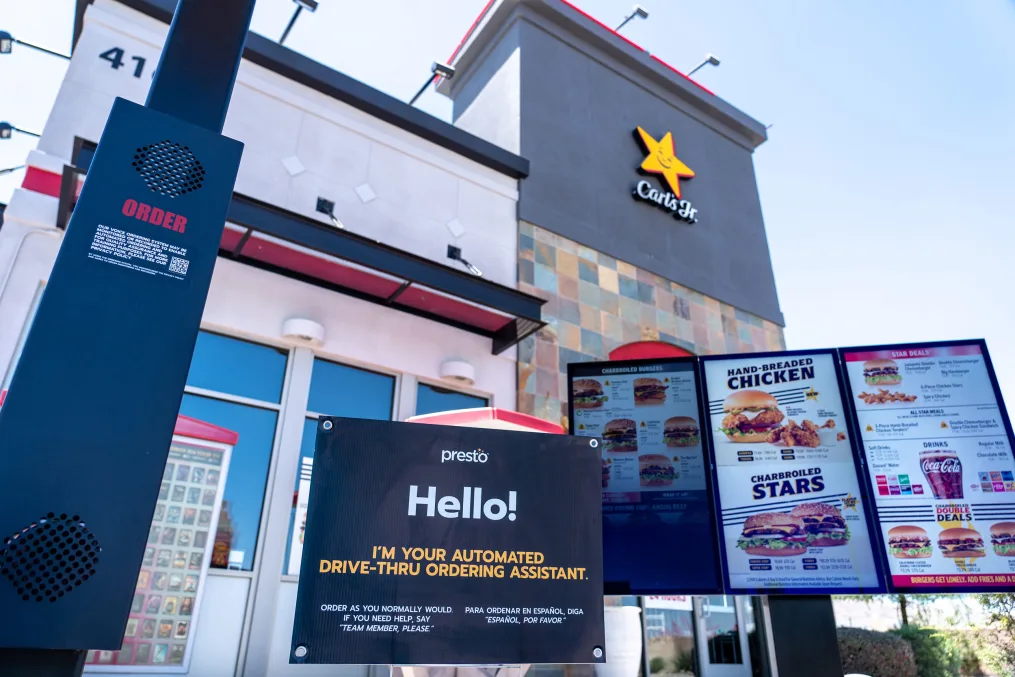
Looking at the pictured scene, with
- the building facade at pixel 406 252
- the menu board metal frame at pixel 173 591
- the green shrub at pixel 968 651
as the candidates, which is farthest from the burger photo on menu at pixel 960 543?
the green shrub at pixel 968 651

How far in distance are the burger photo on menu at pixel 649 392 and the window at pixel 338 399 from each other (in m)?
3.63

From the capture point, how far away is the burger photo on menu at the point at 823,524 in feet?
9.96

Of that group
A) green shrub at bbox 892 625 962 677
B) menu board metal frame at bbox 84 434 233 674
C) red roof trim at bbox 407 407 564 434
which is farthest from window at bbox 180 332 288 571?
green shrub at bbox 892 625 962 677

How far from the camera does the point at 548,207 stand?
9.08 meters

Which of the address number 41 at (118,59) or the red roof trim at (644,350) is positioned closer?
the address number 41 at (118,59)

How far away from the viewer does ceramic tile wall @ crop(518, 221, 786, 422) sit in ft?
26.3

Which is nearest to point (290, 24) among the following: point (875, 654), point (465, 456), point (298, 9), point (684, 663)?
point (298, 9)

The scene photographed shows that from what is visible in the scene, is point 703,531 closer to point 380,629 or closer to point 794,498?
point 794,498

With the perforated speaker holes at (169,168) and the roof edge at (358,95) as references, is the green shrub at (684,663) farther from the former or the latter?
the perforated speaker holes at (169,168)

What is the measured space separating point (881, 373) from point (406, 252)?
431cm

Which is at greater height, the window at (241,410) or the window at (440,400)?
the window at (440,400)

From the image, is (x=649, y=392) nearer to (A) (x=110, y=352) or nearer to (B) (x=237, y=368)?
(A) (x=110, y=352)

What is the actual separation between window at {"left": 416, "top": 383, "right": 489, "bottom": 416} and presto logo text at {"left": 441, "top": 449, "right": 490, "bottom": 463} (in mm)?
5322

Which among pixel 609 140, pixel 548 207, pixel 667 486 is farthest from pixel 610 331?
pixel 667 486
